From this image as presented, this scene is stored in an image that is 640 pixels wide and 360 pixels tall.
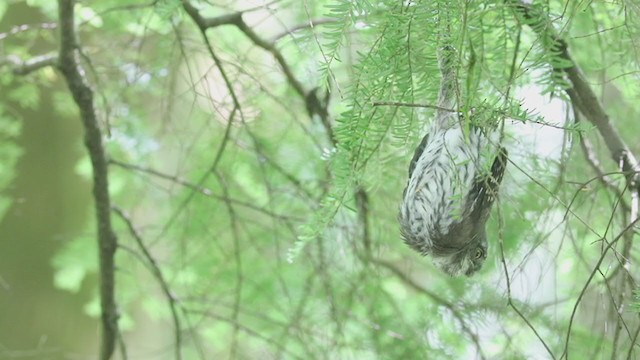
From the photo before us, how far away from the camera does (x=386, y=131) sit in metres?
1.16

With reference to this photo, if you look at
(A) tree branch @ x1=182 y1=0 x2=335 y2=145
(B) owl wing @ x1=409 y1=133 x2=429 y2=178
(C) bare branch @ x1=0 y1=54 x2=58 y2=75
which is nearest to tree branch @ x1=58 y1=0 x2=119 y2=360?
(C) bare branch @ x1=0 y1=54 x2=58 y2=75

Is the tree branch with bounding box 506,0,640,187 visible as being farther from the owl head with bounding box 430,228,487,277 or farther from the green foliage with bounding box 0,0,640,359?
the owl head with bounding box 430,228,487,277

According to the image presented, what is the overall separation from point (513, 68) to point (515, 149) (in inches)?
16.0

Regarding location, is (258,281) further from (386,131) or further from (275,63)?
(386,131)

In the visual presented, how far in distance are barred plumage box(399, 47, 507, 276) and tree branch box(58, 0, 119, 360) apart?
916mm

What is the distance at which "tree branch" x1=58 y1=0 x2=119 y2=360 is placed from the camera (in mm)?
1824

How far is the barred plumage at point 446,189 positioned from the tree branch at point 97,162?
0.92m

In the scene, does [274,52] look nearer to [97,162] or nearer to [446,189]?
[97,162]

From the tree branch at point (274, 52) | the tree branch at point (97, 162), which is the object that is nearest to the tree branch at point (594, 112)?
the tree branch at point (274, 52)

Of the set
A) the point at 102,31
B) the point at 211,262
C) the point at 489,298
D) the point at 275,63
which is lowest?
the point at 489,298

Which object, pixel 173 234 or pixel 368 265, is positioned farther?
pixel 173 234

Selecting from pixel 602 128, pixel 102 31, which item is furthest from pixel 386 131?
pixel 102 31

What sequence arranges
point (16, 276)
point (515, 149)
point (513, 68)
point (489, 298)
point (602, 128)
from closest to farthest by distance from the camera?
point (513, 68) → point (602, 128) → point (515, 149) → point (489, 298) → point (16, 276)

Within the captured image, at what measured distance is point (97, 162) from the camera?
6.41 feet
